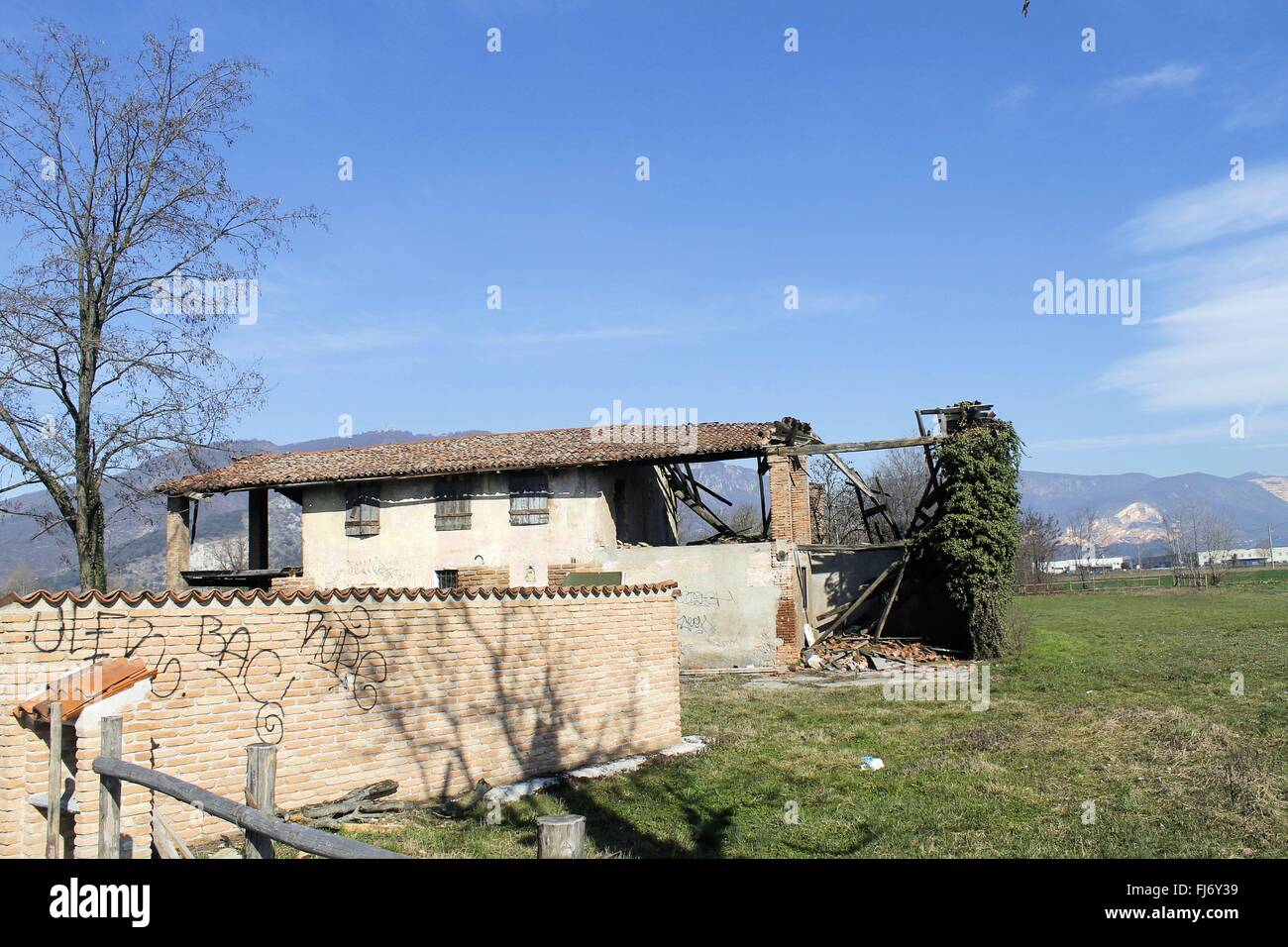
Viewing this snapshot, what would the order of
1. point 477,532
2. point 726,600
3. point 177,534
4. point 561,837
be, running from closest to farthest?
point 561,837
point 726,600
point 477,532
point 177,534

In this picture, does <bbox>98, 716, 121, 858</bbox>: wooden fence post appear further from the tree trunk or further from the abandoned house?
the tree trunk

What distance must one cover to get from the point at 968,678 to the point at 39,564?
219 m

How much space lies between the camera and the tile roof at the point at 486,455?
22.3 m

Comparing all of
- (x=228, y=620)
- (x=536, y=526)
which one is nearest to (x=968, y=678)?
(x=536, y=526)

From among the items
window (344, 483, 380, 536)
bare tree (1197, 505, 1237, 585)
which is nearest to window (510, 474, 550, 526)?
window (344, 483, 380, 536)

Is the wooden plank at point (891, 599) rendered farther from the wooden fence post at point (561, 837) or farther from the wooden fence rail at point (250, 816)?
the wooden fence post at point (561, 837)

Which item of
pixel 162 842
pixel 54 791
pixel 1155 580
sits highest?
pixel 54 791

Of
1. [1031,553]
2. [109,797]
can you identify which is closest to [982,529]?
[109,797]

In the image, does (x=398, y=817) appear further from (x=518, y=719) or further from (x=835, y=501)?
(x=835, y=501)

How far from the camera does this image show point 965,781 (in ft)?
31.3

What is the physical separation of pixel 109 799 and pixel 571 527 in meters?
17.4

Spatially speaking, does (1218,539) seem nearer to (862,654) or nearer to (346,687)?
(862,654)

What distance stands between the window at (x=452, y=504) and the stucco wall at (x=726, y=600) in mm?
4865
